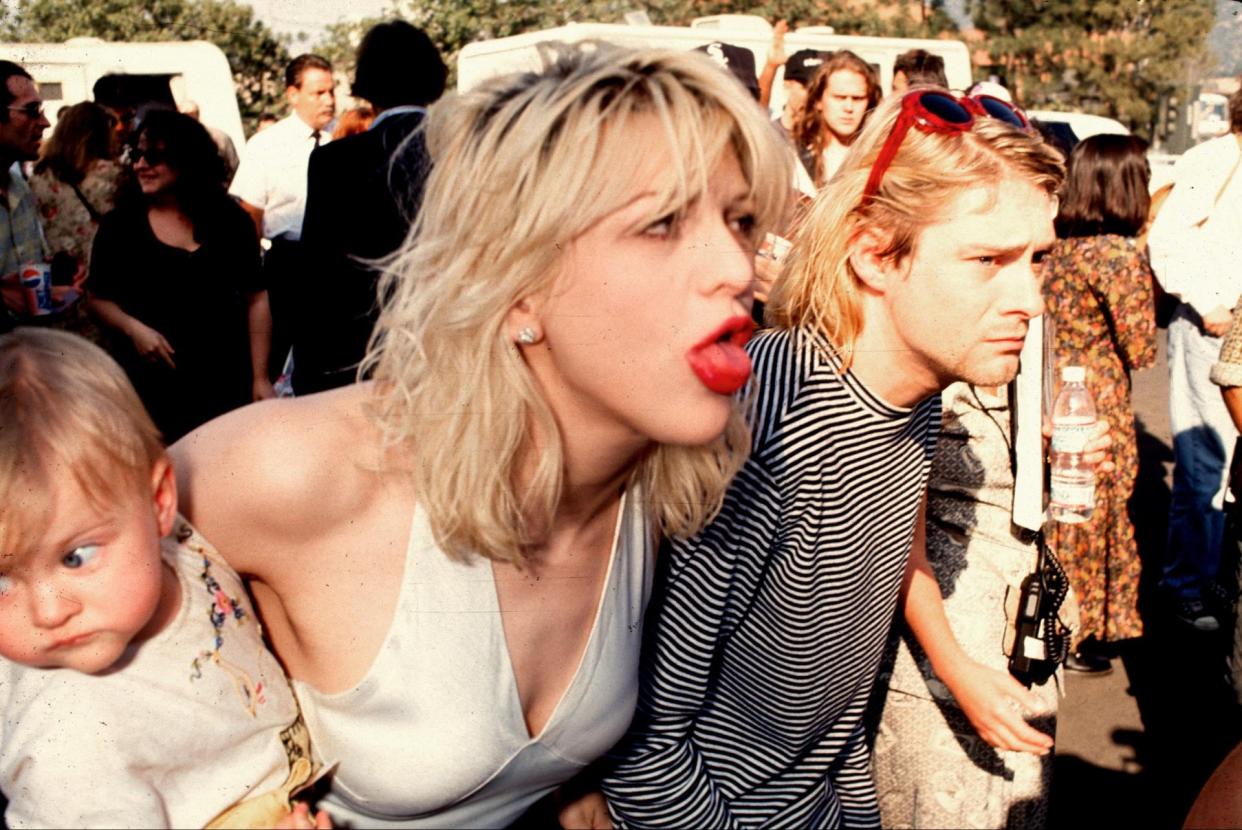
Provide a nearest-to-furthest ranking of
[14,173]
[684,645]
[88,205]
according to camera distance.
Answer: [684,645], [14,173], [88,205]

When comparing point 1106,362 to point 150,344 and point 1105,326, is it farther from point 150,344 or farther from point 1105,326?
point 150,344

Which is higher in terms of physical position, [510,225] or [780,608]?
[510,225]

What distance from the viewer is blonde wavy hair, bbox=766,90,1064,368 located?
1.95m

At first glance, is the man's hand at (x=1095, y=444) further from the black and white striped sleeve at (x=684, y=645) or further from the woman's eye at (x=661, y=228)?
the woman's eye at (x=661, y=228)

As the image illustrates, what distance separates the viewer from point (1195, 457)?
532 centimetres

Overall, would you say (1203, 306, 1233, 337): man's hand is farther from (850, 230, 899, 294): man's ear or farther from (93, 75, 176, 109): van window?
(93, 75, 176, 109): van window

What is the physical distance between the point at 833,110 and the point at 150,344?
2.76 metres

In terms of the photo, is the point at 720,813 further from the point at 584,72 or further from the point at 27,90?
the point at 27,90

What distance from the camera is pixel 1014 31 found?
1642 cm

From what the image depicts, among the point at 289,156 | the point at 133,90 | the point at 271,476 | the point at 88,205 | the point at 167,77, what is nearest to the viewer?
the point at 271,476

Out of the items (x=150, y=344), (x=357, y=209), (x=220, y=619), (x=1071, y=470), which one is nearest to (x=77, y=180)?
(x=150, y=344)

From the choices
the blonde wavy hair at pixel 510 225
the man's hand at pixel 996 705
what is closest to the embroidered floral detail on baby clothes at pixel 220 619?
the blonde wavy hair at pixel 510 225

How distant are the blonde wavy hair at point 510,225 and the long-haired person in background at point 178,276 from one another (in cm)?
295

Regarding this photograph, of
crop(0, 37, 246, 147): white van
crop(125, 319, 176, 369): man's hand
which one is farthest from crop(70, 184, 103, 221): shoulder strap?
crop(0, 37, 246, 147): white van
